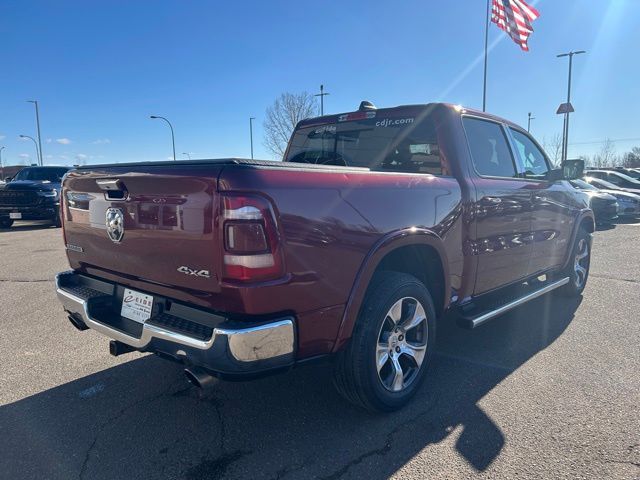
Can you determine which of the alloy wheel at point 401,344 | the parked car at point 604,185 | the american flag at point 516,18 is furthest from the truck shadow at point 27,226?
the parked car at point 604,185

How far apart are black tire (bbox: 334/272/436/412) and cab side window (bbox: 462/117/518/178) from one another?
1405mm

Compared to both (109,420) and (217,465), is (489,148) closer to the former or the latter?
(217,465)

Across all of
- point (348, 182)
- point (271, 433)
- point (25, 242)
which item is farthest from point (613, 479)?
point (25, 242)

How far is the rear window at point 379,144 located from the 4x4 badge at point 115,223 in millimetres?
2059

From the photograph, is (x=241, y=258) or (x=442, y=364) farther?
(x=442, y=364)

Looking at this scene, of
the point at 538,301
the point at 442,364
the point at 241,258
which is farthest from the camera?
the point at 538,301

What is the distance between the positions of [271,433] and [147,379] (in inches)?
49.1

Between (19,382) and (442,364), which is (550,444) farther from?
(19,382)

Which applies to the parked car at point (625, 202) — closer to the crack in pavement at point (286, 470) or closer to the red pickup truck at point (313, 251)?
the red pickup truck at point (313, 251)

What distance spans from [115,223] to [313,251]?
4.08ft

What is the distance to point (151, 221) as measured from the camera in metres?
2.46

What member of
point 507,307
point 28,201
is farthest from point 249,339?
point 28,201

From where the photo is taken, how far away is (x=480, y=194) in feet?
11.8

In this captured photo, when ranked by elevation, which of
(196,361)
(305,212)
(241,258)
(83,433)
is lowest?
(83,433)
